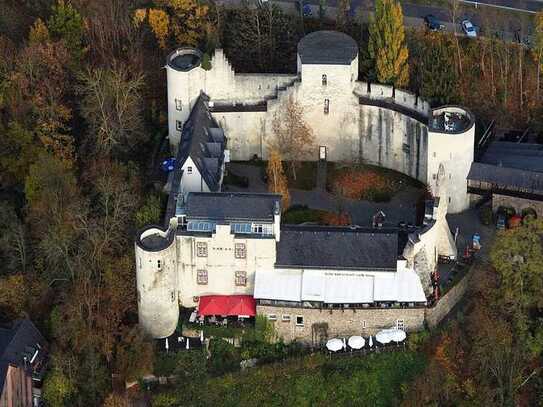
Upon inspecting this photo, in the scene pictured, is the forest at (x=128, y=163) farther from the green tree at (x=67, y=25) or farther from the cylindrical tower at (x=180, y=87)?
the cylindrical tower at (x=180, y=87)

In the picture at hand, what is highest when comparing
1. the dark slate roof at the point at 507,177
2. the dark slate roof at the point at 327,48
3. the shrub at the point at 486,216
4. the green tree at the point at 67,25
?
the dark slate roof at the point at 327,48

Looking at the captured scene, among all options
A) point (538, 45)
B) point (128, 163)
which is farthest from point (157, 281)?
point (538, 45)

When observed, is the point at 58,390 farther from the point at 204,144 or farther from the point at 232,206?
the point at 204,144

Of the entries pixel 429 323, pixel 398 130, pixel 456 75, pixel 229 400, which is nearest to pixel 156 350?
pixel 229 400

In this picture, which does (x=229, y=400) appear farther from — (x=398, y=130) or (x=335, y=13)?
(x=335, y=13)

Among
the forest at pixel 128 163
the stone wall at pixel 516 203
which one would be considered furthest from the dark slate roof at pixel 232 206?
the stone wall at pixel 516 203

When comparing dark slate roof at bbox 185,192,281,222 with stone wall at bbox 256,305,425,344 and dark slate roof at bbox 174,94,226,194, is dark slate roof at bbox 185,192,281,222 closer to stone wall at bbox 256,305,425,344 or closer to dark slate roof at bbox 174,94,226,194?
dark slate roof at bbox 174,94,226,194

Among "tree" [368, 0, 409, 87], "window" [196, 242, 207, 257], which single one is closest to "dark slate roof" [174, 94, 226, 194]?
→ "window" [196, 242, 207, 257]
